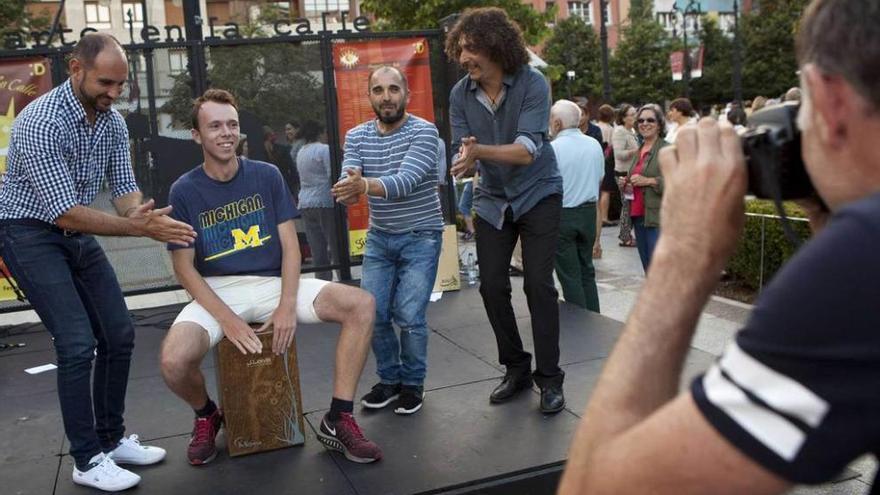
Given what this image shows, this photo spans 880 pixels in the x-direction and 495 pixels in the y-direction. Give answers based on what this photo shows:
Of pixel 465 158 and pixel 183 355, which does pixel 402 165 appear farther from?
pixel 183 355

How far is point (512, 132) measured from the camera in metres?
4.57

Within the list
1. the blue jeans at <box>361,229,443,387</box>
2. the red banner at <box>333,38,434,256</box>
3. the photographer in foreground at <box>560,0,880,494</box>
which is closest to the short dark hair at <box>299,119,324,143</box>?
the red banner at <box>333,38,434,256</box>

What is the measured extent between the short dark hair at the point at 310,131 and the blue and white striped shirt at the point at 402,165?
3405 millimetres

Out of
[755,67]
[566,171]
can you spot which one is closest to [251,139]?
[566,171]

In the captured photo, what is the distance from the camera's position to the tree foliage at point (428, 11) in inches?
817

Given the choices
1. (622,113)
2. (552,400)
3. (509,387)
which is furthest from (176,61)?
(622,113)

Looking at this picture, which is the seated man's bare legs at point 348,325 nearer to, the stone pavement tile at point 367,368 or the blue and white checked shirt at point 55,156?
the stone pavement tile at point 367,368

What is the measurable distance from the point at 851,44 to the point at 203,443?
3719 mm

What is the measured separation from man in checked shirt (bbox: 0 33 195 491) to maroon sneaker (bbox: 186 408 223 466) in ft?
0.94

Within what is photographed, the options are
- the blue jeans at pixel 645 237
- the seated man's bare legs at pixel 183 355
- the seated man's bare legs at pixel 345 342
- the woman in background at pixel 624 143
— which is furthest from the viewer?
the woman in background at pixel 624 143

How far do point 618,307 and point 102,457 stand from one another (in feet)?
16.9

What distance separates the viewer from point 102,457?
388 cm

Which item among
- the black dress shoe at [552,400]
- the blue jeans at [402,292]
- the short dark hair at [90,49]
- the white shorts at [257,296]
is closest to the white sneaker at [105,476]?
the white shorts at [257,296]

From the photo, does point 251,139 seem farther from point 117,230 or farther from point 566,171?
point 117,230
